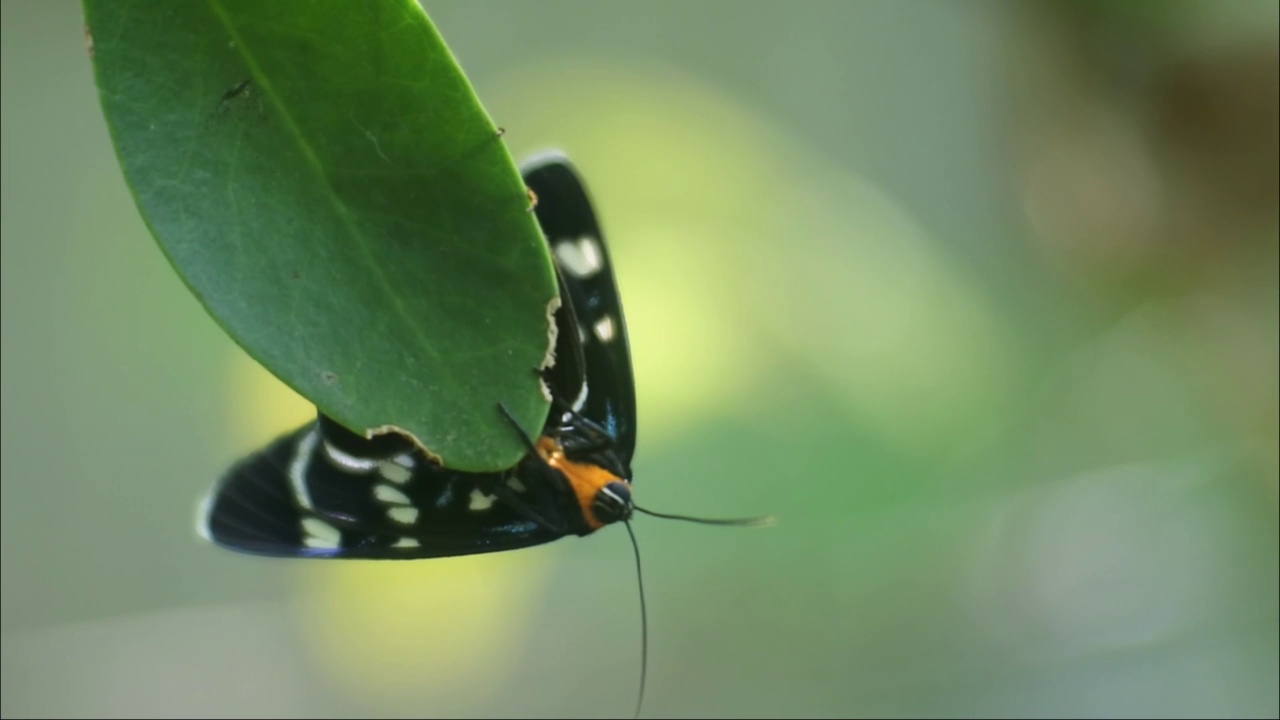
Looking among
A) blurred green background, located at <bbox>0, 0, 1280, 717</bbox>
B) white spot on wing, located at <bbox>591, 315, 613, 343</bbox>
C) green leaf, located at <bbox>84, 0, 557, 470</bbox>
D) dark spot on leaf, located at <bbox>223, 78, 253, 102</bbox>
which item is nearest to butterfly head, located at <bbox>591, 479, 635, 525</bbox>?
white spot on wing, located at <bbox>591, 315, 613, 343</bbox>

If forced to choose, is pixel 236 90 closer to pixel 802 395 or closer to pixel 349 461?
pixel 349 461

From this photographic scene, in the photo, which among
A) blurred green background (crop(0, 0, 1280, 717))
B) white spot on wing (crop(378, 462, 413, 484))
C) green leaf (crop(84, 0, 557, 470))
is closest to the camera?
green leaf (crop(84, 0, 557, 470))

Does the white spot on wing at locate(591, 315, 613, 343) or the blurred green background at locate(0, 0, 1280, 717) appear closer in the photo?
the white spot on wing at locate(591, 315, 613, 343)

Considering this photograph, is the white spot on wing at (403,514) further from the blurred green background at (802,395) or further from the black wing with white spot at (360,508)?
the blurred green background at (802,395)

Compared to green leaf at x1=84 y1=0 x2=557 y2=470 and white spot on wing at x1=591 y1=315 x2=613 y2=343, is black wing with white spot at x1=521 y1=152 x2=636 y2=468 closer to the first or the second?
white spot on wing at x1=591 y1=315 x2=613 y2=343

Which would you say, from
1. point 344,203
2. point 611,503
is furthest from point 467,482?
point 344,203

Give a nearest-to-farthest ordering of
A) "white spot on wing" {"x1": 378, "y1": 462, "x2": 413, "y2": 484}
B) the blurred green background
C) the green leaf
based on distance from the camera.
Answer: the green leaf → "white spot on wing" {"x1": 378, "y1": 462, "x2": 413, "y2": 484} → the blurred green background

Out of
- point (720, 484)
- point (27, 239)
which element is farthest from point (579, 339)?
point (27, 239)
